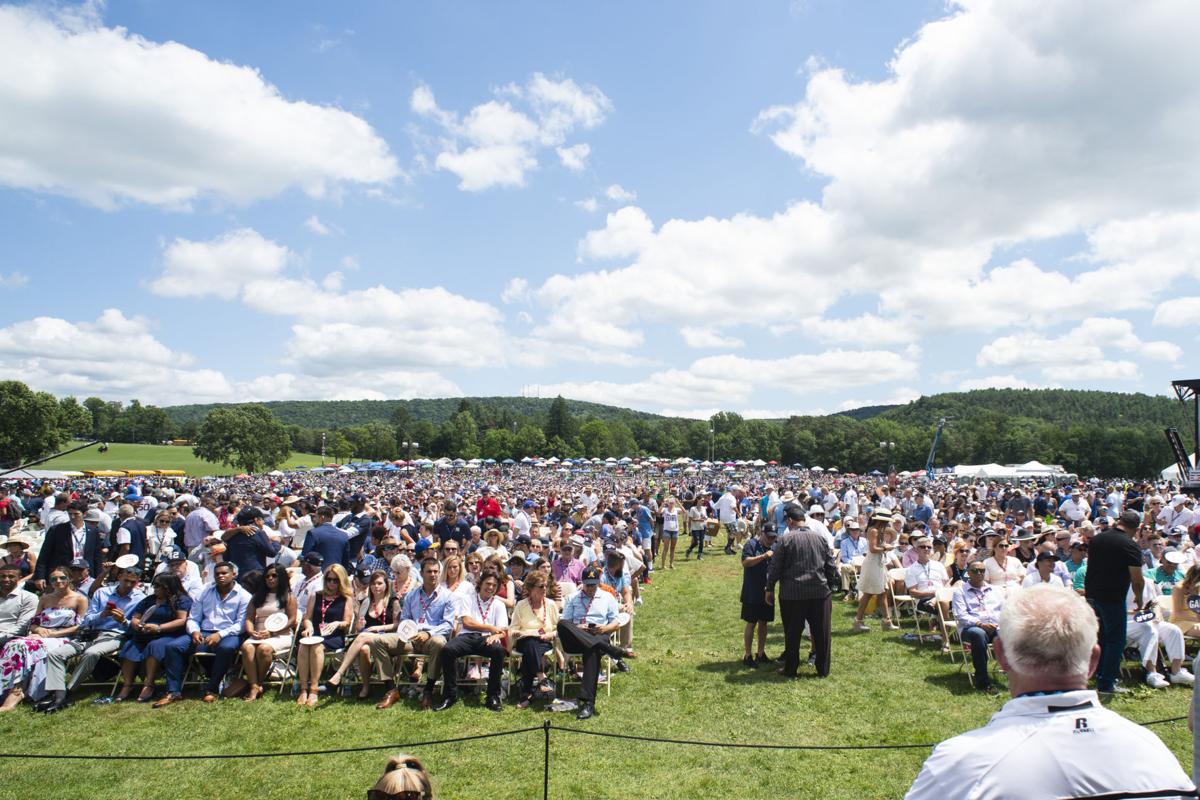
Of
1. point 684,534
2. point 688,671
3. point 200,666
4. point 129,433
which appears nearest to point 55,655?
point 200,666

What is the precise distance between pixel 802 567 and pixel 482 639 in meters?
3.59

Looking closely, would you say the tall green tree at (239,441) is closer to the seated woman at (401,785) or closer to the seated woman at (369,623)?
the seated woman at (369,623)

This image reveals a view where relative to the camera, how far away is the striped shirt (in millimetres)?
7340

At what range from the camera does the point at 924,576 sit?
9.64 m

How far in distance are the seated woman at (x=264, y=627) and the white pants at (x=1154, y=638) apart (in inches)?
367

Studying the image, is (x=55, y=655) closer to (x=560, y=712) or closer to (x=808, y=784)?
(x=560, y=712)

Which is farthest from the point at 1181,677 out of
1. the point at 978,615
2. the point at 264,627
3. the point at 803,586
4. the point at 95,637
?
the point at 95,637

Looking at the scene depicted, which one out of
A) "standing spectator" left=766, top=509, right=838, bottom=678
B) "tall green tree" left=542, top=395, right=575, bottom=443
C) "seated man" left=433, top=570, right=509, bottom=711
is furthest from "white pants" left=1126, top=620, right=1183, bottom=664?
"tall green tree" left=542, top=395, right=575, bottom=443

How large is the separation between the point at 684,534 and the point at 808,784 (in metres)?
19.9

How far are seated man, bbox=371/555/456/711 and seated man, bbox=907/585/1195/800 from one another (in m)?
6.11

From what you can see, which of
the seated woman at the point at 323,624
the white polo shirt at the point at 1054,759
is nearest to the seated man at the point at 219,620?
the seated woman at the point at 323,624

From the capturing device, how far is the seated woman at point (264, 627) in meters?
7.04

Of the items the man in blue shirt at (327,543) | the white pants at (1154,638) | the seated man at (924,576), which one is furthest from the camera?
the seated man at (924,576)

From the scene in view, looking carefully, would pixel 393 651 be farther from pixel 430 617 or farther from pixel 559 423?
pixel 559 423
